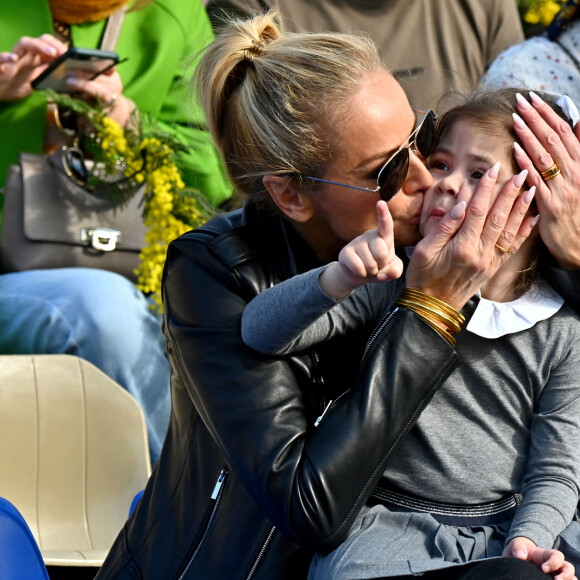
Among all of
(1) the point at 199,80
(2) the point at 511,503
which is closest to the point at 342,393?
(2) the point at 511,503

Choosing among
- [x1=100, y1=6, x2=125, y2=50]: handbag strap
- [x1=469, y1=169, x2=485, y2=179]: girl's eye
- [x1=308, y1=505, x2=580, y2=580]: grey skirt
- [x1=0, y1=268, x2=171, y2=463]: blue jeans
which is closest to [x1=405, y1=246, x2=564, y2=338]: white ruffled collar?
[x1=469, y1=169, x2=485, y2=179]: girl's eye

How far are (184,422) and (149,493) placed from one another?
185 mm

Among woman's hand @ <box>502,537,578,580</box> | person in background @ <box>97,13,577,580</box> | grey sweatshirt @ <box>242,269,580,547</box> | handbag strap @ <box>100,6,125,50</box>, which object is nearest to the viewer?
woman's hand @ <box>502,537,578,580</box>

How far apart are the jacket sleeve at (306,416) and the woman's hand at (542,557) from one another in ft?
0.83

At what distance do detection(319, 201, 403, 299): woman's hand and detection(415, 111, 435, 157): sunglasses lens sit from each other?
292mm

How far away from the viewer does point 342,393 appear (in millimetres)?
1692

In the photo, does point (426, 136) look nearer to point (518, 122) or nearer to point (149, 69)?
point (518, 122)

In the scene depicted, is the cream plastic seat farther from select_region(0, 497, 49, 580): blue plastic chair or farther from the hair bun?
the hair bun

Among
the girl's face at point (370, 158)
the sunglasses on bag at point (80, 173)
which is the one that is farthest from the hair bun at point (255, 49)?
the sunglasses on bag at point (80, 173)

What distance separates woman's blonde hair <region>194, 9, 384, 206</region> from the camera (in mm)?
1762

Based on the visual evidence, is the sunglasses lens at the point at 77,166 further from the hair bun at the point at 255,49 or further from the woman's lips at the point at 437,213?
the woman's lips at the point at 437,213

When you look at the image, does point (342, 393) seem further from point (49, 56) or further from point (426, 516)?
point (49, 56)

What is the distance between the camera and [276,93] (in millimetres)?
1768

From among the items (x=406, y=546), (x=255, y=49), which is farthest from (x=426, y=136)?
(x=406, y=546)
